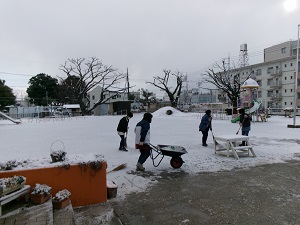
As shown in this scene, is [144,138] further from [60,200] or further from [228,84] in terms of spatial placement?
[228,84]

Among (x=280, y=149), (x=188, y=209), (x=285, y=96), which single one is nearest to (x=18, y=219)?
(x=188, y=209)

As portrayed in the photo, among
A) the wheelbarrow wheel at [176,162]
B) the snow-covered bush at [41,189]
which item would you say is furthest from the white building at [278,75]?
the snow-covered bush at [41,189]

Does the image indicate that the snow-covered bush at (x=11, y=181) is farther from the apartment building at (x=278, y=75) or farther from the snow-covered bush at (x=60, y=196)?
the apartment building at (x=278, y=75)

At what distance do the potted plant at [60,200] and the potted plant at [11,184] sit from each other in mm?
465

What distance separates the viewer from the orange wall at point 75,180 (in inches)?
138

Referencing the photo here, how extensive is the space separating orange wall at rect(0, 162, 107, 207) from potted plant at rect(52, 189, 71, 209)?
0.26 metres

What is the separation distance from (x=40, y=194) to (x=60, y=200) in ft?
Answer: 0.90

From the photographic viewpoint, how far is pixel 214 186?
4.76 meters

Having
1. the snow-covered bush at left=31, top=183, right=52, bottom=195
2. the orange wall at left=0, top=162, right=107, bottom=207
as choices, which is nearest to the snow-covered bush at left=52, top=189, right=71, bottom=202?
the snow-covered bush at left=31, top=183, right=52, bottom=195

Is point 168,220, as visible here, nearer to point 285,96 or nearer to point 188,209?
point 188,209

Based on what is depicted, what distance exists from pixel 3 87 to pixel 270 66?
169 ft

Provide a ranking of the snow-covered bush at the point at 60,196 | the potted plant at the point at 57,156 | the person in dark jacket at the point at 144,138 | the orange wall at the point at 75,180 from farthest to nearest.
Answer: the person in dark jacket at the point at 144,138, the potted plant at the point at 57,156, the orange wall at the point at 75,180, the snow-covered bush at the point at 60,196

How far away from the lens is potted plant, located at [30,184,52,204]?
318 cm

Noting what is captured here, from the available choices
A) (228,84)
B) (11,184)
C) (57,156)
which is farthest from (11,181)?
(228,84)
